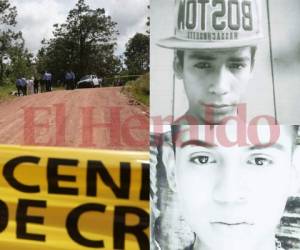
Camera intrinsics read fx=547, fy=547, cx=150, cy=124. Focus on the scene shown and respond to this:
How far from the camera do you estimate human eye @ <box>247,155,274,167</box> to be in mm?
2314

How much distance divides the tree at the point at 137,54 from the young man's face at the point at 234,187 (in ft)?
1.26

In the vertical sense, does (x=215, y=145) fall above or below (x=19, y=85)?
below

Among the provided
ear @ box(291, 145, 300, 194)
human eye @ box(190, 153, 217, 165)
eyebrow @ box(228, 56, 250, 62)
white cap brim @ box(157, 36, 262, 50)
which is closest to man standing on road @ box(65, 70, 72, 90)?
white cap brim @ box(157, 36, 262, 50)

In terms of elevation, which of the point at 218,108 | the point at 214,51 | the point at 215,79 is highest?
the point at 214,51

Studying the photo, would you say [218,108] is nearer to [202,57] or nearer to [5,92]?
[202,57]

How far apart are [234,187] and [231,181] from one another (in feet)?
0.09

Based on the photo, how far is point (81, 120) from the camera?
2.62m

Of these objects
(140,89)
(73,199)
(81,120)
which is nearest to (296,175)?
→ (140,89)

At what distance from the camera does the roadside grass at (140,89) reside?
7.86ft

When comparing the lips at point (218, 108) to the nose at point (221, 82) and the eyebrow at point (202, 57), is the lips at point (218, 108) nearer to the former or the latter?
the nose at point (221, 82)

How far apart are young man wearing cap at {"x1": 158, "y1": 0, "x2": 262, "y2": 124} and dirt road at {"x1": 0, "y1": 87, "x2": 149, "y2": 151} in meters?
0.31

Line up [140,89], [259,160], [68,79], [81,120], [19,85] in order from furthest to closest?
[19,85] < [68,79] < [81,120] < [140,89] < [259,160]

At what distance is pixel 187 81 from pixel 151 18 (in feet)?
0.98

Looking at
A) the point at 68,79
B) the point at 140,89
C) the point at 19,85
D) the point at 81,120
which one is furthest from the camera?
the point at 19,85
